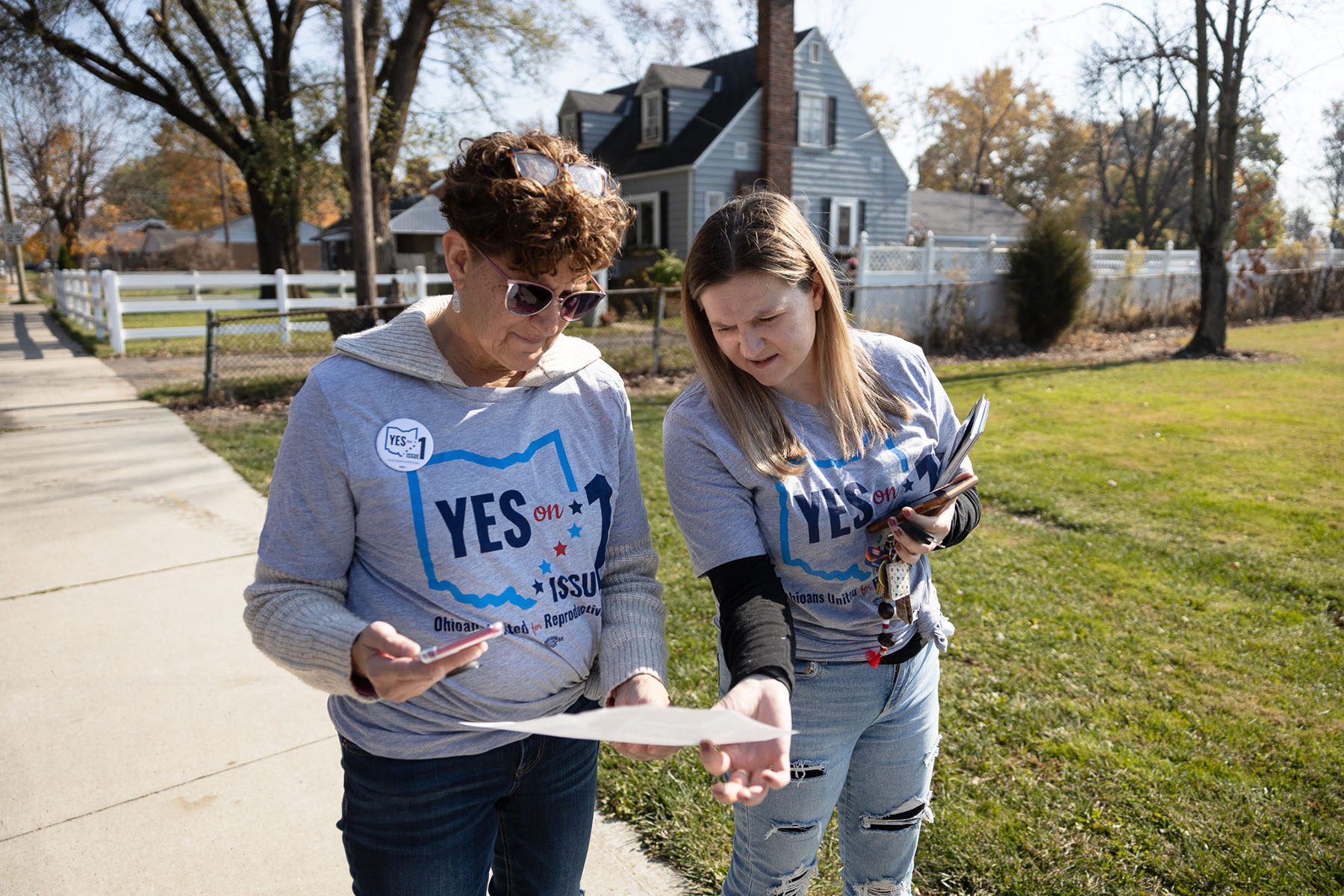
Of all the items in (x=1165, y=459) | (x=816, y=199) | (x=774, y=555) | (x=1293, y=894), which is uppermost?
(x=816, y=199)

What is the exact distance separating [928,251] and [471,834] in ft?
50.4

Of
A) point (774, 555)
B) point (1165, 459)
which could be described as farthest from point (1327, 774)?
point (1165, 459)

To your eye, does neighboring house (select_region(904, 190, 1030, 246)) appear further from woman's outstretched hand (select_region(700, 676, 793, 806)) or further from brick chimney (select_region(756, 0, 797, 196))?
woman's outstretched hand (select_region(700, 676, 793, 806))

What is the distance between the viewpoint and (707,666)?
3570 mm

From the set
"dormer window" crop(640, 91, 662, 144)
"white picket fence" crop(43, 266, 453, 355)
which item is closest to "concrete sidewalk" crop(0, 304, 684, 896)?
"white picket fence" crop(43, 266, 453, 355)

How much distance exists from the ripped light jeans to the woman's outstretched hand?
255 mm

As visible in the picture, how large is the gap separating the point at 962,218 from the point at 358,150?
31.5 m

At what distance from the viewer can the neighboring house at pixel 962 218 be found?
3366cm

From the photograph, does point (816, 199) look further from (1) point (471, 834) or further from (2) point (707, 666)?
(1) point (471, 834)

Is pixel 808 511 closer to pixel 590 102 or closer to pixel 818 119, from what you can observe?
pixel 818 119

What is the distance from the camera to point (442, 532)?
4.66 ft

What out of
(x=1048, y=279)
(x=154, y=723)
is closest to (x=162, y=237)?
(x=1048, y=279)

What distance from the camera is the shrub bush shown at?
1514 centimetres

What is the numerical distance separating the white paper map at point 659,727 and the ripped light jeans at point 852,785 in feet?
1.78
